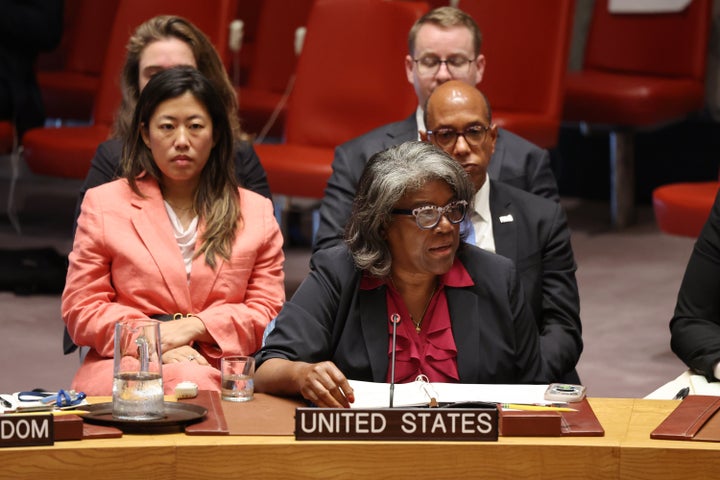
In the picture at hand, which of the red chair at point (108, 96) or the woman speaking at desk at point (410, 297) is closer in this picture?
the woman speaking at desk at point (410, 297)

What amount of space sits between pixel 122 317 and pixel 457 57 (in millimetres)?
1425

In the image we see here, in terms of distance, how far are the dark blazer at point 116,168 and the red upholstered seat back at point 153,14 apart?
205 cm

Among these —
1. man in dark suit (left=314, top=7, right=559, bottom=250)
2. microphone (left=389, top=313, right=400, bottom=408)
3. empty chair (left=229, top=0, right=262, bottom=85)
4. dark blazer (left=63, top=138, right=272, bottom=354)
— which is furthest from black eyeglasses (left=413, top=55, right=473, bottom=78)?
empty chair (left=229, top=0, right=262, bottom=85)

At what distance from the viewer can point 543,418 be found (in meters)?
2.42

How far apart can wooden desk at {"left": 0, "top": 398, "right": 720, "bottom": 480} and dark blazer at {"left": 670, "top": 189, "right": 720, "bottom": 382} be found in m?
0.91

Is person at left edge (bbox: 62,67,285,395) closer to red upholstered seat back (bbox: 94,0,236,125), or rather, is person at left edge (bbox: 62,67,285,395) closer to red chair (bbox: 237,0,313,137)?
red upholstered seat back (bbox: 94,0,236,125)

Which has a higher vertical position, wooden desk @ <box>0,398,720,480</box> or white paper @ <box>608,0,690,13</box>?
white paper @ <box>608,0,690,13</box>

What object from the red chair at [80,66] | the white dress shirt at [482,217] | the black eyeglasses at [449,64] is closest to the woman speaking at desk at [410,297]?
the white dress shirt at [482,217]

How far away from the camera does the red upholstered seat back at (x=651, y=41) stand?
22.7ft

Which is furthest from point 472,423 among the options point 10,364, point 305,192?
point 305,192

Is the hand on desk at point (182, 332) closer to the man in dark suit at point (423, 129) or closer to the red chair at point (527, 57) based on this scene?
the man in dark suit at point (423, 129)

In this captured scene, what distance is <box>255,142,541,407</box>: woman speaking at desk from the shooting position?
2848 millimetres

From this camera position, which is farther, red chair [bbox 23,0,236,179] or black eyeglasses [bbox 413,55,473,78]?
red chair [bbox 23,0,236,179]

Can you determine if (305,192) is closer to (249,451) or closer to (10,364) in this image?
(10,364)
